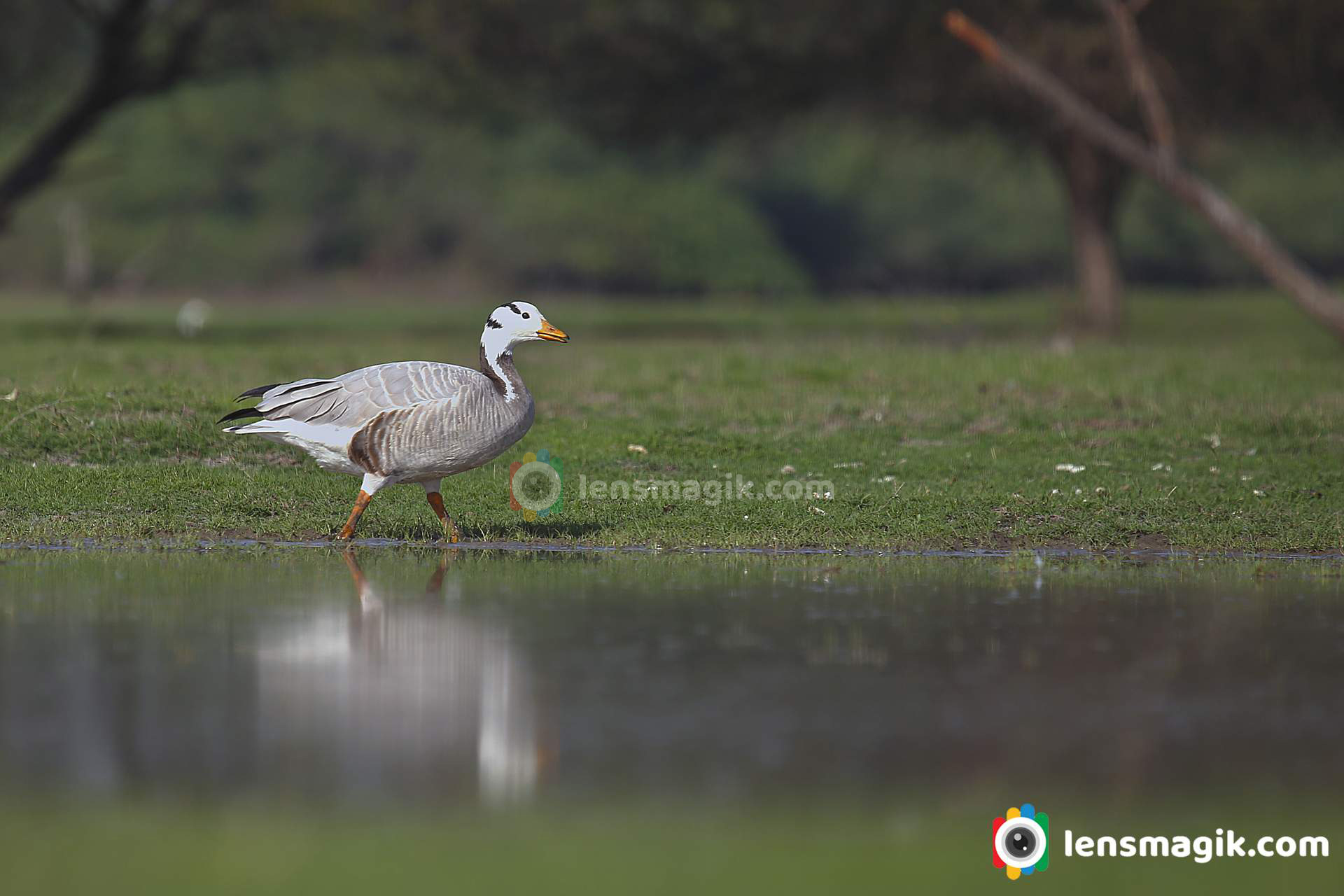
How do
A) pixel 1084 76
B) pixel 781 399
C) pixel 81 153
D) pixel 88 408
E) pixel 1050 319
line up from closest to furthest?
pixel 88 408 → pixel 781 399 → pixel 1084 76 → pixel 1050 319 → pixel 81 153

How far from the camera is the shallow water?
19.6ft

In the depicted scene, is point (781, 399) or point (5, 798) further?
point (781, 399)

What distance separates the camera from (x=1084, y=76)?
89.4ft

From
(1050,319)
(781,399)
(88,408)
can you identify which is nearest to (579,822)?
(88,408)

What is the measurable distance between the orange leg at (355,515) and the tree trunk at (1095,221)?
2009 centimetres

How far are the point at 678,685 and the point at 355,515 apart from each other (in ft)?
13.4

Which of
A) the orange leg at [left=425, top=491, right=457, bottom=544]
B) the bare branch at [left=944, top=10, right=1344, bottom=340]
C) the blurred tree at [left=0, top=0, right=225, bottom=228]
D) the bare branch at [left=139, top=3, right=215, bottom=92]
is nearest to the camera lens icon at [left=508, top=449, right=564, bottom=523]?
the orange leg at [left=425, top=491, right=457, bottom=544]

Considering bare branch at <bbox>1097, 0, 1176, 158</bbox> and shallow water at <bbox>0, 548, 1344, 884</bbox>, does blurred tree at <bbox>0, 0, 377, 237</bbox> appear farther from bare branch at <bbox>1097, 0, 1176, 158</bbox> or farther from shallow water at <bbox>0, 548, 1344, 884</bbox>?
shallow water at <bbox>0, 548, 1344, 884</bbox>

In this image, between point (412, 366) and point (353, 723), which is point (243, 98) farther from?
point (353, 723)

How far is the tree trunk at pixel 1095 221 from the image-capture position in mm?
29203

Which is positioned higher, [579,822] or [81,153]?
[81,153]

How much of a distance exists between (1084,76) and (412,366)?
18.7m

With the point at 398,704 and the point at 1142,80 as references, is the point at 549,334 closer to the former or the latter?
the point at 398,704

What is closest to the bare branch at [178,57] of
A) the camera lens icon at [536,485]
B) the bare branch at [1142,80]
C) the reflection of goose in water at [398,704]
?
the bare branch at [1142,80]
